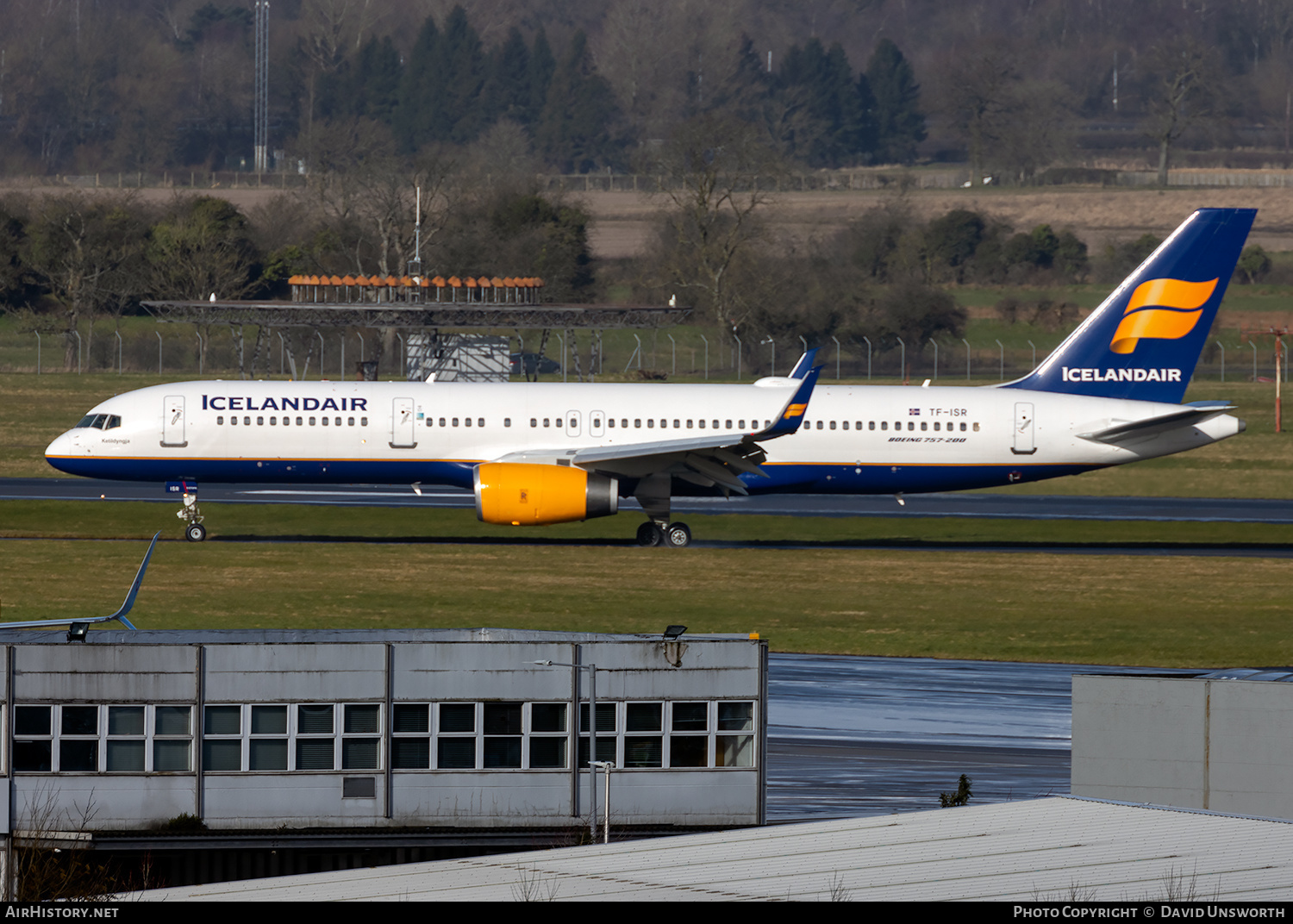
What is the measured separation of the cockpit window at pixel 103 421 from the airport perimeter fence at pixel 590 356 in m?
46.4

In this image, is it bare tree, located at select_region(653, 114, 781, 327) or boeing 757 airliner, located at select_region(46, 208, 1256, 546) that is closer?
boeing 757 airliner, located at select_region(46, 208, 1256, 546)

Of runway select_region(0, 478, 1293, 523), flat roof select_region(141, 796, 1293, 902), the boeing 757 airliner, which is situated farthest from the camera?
runway select_region(0, 478, 1293, 523)

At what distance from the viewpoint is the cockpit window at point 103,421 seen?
49294 millimetres

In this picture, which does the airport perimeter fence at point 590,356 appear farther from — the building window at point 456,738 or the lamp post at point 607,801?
→ the lamp post at point 607,801

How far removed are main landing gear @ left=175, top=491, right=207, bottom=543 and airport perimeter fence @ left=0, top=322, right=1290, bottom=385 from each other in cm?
4606

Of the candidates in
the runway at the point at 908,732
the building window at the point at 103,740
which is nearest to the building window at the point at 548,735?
the runway at the point at 908,732

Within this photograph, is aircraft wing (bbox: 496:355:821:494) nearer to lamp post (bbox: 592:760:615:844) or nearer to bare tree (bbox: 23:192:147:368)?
lamp post (bbox: 592:760:615:844)

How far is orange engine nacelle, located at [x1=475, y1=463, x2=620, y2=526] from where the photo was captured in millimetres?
46344

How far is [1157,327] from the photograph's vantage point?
5188 centimetres

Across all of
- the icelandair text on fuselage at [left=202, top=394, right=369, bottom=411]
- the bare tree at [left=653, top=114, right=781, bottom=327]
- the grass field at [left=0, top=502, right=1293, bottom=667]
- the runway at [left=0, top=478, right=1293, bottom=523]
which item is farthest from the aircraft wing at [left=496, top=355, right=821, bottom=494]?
the bare tree at [left=653, top=114, right=781, bottom=327]

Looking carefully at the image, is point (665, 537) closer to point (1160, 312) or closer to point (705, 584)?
point (705, 584)

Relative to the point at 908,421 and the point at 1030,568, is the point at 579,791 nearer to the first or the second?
the point at 1030,568
